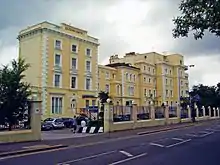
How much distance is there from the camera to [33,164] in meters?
12.3

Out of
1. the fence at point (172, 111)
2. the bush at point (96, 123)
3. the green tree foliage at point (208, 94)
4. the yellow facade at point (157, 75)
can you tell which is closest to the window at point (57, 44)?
the fence at point (172, 111)

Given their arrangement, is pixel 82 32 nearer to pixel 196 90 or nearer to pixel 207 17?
pixel 196 90

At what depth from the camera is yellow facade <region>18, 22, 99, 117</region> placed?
58.4 m

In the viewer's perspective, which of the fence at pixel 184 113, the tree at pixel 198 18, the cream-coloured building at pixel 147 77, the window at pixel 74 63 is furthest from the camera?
the cream-coloured building at pixel 147 77

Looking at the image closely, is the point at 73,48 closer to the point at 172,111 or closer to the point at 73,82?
the point at 73,82

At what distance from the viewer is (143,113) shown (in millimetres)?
39125

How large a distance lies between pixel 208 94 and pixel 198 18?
87.1 m

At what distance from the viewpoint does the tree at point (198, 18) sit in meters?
10.6

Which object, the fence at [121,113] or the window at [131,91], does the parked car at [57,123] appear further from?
the window at [131,91]

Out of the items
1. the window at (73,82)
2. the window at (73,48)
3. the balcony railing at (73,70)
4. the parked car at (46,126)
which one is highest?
the window at (73,48)

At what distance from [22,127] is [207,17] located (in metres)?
14.8

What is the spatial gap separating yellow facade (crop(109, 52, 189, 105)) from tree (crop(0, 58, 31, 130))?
195 feet

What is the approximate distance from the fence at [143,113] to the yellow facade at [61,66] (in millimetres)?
21501

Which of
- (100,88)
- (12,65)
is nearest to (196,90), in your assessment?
(100,88)
